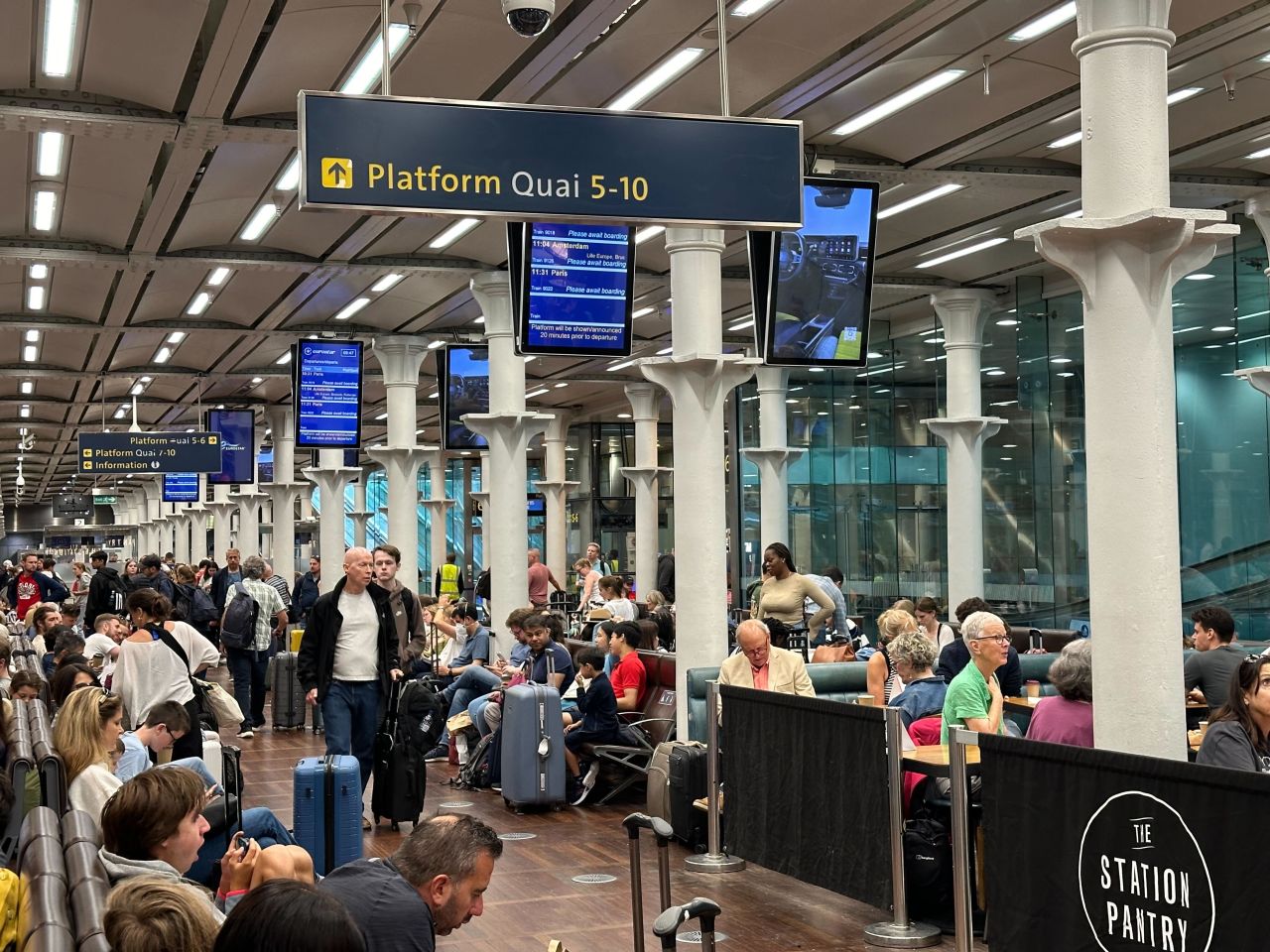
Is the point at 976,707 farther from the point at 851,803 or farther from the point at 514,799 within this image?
the point at 514,799

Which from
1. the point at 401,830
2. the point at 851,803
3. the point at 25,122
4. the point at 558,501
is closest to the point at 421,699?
the point at 401,830

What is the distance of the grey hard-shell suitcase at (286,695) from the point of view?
51.2 feet

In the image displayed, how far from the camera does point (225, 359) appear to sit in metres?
26.8

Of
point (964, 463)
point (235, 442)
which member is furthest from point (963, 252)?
point (235, 442)

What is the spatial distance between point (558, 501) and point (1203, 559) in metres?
20.0

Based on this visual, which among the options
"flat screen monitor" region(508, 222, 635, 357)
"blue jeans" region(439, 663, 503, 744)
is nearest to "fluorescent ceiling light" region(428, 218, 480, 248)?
"flat screen monitor" region(508, 222, 635, 357)

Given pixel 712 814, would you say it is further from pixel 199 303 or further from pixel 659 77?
pixel 199 303

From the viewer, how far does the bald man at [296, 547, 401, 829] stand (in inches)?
367

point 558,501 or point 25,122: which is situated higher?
point 25,122

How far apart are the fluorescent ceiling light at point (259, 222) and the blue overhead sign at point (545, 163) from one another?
29.9 ft

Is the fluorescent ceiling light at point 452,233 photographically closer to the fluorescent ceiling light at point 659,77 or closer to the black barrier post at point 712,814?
the fluorescent ceiling light at point 659,77

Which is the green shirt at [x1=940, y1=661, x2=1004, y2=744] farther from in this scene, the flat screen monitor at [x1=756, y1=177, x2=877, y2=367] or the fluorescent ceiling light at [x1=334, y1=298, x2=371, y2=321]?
the fluorescent ceiling light at [x1=334, y1=298, x2=371, y2=321]

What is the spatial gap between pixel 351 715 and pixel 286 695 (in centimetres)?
640

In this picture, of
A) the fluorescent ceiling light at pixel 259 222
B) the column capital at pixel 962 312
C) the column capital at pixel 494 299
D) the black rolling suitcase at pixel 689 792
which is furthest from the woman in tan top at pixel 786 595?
the column capital at pixel 962 312
